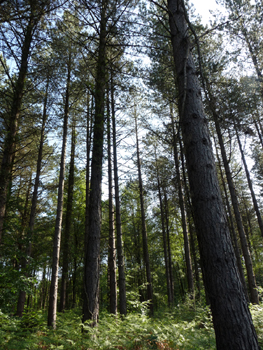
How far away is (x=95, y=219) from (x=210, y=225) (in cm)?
324

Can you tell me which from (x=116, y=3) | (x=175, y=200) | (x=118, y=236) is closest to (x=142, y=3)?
(x=116, y=3)

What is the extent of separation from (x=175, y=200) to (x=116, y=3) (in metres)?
9.59

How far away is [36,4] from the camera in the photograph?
5227mm

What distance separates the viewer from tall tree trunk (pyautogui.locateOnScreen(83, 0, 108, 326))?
14.6 ft

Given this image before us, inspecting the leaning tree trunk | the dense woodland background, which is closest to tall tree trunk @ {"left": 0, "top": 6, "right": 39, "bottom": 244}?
the dense woodland background

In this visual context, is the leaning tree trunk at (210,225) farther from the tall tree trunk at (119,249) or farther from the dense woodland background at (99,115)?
the tall tree trunk at (119,249)

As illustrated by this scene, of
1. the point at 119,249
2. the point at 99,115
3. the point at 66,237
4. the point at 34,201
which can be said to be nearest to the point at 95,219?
the point at 99,115

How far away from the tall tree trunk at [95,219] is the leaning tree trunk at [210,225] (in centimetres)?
288

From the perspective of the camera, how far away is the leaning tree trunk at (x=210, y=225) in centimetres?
191

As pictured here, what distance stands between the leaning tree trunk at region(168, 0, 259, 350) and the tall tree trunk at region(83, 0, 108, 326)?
288 cm

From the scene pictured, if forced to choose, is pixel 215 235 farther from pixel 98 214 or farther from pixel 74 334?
pixel 74 334

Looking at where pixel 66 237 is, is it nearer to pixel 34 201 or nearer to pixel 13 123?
pixel 34 201

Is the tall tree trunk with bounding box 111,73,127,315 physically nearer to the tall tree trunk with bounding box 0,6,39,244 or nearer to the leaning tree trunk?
the tall tree trunk with bounding box 0,6,39,244

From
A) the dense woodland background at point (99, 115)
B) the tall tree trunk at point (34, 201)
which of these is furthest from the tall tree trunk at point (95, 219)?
the tall tree trunk at point (34, 201)
